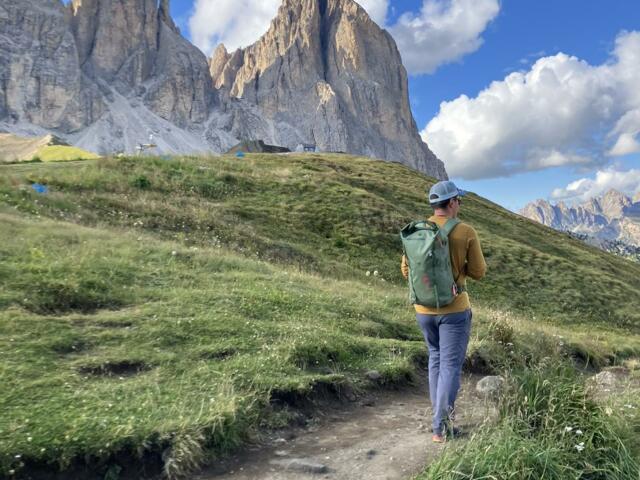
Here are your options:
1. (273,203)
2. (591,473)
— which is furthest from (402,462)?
(273,203)

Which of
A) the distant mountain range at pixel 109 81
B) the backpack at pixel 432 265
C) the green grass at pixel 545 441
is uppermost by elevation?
the distant mountain range at pixel 109 81

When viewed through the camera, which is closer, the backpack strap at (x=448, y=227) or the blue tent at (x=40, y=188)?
the backpack strap at (x=448, y=227)

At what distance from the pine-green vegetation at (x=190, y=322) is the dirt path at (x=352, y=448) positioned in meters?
0.34

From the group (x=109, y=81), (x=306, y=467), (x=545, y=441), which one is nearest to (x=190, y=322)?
(x=306, y=467)

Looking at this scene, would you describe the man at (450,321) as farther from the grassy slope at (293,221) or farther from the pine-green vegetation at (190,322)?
the grassy slope at (293,221)

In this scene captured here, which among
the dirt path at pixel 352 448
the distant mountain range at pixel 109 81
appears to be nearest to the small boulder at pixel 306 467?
the dirt path at pixel 352 448

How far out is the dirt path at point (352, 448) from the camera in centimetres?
536

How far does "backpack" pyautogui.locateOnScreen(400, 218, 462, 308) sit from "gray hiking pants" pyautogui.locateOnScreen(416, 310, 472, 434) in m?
0.22

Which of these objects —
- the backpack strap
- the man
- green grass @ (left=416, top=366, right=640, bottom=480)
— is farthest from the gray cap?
green grass @ (left=416, top=366, right=640, bottom=480)

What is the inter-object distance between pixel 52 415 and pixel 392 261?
18461 millimetres

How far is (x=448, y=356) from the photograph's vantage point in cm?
595

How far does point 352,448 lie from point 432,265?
226 cm

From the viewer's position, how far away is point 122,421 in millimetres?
5594

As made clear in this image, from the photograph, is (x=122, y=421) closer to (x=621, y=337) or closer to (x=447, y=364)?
(x=447, y=364)
